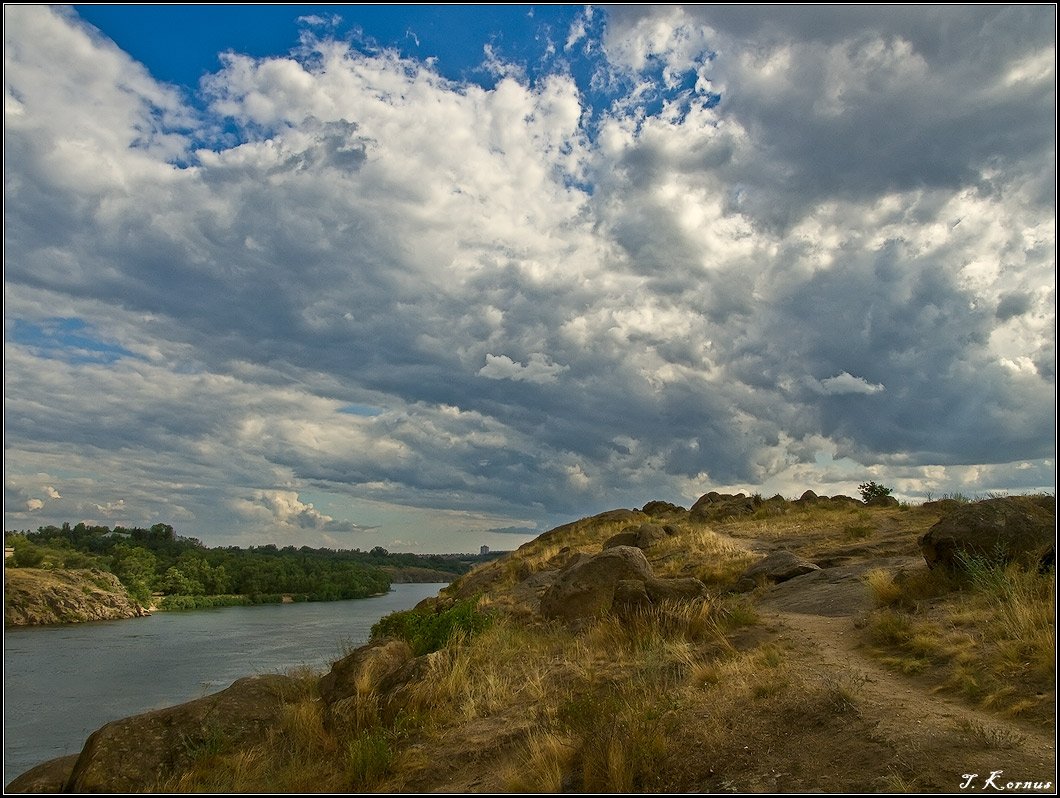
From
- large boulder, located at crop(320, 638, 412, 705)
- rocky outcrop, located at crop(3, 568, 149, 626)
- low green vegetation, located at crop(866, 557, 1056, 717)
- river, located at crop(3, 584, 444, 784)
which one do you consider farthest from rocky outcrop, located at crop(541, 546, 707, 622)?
rocky outcrop, located at crop(3, 568, 149, 626)

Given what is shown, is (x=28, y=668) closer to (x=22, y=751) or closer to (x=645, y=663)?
(x=22, y=751)

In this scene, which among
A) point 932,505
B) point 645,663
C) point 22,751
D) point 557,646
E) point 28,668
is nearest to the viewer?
point 645,663

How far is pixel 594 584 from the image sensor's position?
14.6 metres

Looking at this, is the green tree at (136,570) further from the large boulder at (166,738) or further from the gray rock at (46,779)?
the large boulder at (166,738)

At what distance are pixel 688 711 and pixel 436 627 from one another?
7165 millimetres

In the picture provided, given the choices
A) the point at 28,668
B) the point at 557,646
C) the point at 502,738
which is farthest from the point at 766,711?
the point at 28,668

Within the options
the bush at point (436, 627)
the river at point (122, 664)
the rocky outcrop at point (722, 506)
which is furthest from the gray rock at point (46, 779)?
the rocky outcrop at point (722, 506)

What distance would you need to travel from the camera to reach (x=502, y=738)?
7984mm

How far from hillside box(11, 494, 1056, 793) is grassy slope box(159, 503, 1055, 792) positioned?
→ 1.2 inches

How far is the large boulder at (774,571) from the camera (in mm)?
16391

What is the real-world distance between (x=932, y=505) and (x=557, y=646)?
2123 centimetres

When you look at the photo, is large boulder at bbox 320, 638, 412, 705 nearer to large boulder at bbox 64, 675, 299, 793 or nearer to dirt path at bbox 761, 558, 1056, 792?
large boulder at bbox 64, 675, 299, 793

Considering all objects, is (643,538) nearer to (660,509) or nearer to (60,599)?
(660,509)

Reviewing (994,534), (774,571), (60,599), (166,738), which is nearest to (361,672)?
(166,738)
